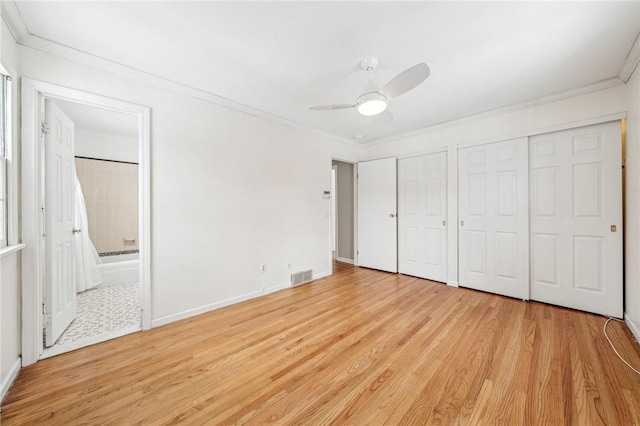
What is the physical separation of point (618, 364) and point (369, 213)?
341 centimetres

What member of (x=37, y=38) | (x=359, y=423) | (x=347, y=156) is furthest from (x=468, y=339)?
(x=37, y=38)

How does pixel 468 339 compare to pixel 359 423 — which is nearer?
pixel 359 423

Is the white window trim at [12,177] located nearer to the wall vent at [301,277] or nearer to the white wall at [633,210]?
the wall vent at [301,277]

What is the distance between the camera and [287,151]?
3668mm

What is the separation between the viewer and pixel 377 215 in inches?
183

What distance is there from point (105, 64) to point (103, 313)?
258cm

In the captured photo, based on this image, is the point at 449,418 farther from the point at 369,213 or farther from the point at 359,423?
the point at 369,213

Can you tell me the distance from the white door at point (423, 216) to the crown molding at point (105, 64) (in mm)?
2422

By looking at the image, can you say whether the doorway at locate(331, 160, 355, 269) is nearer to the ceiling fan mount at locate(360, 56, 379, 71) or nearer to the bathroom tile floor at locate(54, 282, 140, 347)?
the ceiling fan mount at locate(360, 56, 379, 71)

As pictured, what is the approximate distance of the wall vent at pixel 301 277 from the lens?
3.70 m

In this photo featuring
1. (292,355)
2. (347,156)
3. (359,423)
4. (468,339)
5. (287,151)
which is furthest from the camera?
(347,156)

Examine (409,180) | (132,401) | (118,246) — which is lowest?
(132,401)

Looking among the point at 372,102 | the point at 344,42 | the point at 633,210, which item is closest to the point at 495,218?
the point at 633,210

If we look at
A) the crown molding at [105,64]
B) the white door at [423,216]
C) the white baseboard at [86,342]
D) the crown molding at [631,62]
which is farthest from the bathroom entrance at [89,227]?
the crown molding at [631,62]
